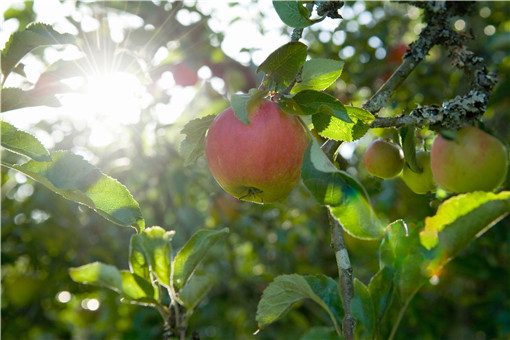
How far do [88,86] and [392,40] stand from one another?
2.49m

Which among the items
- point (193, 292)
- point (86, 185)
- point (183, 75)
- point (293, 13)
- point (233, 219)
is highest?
point (293, 13)

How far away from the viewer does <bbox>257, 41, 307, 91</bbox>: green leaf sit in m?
0.86

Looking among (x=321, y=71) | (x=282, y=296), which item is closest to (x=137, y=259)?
(x=282, y=296)

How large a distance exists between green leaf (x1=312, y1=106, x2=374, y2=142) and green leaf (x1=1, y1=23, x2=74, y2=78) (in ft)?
1.80

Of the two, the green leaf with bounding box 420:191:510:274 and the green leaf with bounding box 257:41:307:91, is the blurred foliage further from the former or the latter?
the green leaf with bounding box 420:191:510:274

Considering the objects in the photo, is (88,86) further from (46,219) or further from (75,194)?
(46,219)

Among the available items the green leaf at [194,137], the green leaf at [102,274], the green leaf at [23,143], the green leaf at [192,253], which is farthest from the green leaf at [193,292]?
the green leaf at [23,143]

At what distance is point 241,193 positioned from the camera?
3.38ft

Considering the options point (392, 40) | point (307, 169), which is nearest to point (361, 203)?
point (307, 169)

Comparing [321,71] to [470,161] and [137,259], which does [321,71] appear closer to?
[470,161]

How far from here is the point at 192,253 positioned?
0.95 m

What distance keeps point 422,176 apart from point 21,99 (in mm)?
876

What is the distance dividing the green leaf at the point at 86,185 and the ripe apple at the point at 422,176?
2.02ft

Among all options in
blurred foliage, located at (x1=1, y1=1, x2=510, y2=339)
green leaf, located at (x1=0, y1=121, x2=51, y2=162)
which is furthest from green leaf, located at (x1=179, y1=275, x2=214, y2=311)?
blurred foliage, located at (x1=1, y1=1, x2=510, y2=339)
